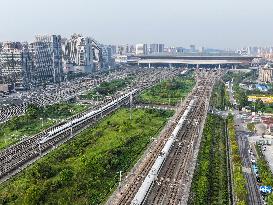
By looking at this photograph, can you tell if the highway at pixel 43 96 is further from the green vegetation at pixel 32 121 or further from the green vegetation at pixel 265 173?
the green vegetation at pixel 265 173

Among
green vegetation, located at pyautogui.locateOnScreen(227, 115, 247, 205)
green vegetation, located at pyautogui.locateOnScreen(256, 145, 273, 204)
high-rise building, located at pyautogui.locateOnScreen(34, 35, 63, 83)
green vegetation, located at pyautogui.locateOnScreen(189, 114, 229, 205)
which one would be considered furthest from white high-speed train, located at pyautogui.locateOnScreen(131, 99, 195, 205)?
high-rise building, located at pyautogui.locateOnScreen(34, 35, 63, 83)

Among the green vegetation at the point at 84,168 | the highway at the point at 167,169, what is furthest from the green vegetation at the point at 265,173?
the green vegetation at the point at 84,168

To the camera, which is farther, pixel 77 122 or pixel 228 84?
pixel 228 84

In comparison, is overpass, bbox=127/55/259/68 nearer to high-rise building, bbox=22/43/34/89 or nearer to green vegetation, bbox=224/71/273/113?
green vegetation, bbox=224/71/273/113

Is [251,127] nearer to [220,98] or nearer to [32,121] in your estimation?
[220,98]

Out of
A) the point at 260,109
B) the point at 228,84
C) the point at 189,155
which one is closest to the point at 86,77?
the point at 228,84

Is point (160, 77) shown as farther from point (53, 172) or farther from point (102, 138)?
point (53, 172)
